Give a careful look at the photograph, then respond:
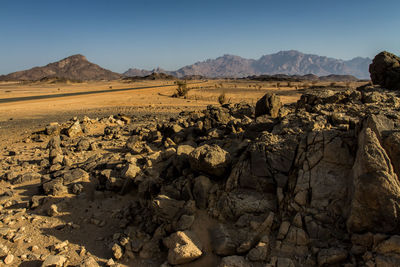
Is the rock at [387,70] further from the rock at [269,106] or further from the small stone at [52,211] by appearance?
the small stone at [52,211]

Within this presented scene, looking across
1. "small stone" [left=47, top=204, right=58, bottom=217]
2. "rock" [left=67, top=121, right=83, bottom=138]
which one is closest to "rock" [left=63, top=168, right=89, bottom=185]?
"small stone" [left=47, top=204, right=58, bottom=217]

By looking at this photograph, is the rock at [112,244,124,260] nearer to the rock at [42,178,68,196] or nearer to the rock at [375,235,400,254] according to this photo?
the rock at [42,178,68,196]

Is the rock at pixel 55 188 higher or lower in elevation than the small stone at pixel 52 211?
higher

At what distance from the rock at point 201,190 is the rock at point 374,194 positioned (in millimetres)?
2460

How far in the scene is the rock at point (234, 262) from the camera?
12.4 feet

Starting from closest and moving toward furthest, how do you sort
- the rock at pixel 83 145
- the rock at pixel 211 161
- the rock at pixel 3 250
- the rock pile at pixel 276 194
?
the rock pile at pixel 276 194 → the rock at pixel 3 250 → the rock at pixel 211 161 → the rock at pixel 83 145

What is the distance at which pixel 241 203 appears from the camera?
15.2 ft

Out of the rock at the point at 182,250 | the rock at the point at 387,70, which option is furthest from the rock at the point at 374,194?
the rock at the point at 387,70

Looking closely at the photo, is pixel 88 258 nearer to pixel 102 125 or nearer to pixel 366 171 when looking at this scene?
pixel 366 171

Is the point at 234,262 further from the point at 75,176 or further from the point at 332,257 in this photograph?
the point at 75,176

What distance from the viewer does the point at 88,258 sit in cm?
427

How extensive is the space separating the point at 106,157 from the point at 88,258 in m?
4.29

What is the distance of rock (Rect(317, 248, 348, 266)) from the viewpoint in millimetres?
3482

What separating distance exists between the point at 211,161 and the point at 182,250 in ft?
5.91
